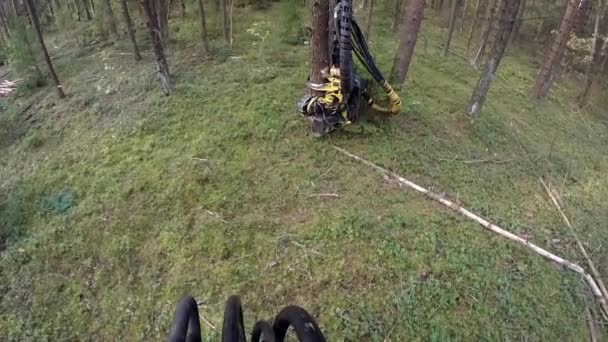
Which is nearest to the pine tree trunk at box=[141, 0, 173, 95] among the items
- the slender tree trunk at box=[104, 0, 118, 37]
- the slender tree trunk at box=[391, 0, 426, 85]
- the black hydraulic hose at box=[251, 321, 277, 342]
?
the slender tree trunk at box=[391, 0, 426, 85]

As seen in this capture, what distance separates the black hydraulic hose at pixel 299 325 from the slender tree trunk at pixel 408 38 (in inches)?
262

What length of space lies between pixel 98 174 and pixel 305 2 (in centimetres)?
985

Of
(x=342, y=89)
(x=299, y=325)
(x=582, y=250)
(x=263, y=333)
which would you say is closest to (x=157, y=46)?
(x=342, y=89)

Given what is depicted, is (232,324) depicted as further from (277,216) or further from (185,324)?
(277,216)

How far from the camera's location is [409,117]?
6695mm

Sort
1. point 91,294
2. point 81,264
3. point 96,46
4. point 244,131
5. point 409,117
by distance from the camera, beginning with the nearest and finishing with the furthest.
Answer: point 91,294 → point 81,264 → point 244,131 → point 409,117 → point 96,46

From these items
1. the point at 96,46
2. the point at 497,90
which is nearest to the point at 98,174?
the point at 96,46

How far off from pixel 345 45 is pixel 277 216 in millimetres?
2470

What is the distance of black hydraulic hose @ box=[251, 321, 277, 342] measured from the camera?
135cm

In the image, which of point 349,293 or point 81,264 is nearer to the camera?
point 349,293

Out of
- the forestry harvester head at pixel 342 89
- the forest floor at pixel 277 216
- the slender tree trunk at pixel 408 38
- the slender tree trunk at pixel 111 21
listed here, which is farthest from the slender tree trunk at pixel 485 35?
the slender tree trunk at pixel 111 21

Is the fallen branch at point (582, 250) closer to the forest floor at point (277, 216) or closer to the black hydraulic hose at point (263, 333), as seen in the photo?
the forest floor at point (277, 216)

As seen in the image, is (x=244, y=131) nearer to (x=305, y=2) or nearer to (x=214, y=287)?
(x=214, y=287)

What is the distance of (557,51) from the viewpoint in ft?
29.8
